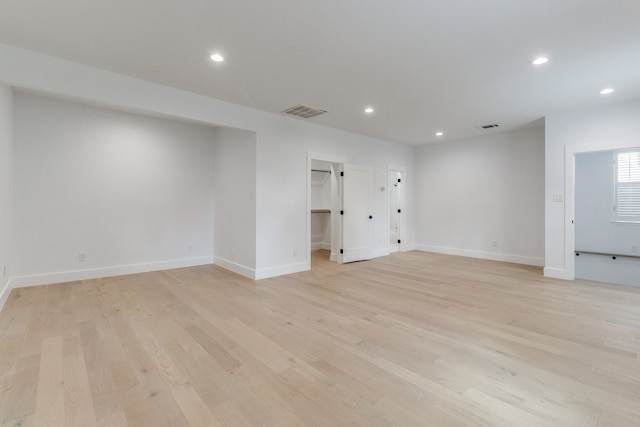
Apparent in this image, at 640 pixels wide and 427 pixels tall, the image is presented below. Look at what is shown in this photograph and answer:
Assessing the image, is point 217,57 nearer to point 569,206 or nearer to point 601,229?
point 569,206

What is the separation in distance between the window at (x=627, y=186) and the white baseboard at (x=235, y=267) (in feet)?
25.0

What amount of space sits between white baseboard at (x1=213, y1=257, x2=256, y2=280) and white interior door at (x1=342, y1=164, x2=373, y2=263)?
82.9 inches

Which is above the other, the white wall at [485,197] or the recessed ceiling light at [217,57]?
the recessed ceiling light at [217,57]

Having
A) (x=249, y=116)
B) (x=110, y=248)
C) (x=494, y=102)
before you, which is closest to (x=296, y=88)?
(x=249, y=116)

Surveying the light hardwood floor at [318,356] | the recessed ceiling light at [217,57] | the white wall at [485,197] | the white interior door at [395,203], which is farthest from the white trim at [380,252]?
the recessed ceiling light at [217,57]

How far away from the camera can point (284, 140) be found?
5219mm

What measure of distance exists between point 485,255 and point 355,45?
18.9ft

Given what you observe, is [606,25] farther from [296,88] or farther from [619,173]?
[619,173]

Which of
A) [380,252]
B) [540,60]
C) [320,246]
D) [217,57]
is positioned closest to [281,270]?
[380,252]

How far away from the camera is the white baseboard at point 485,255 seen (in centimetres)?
606

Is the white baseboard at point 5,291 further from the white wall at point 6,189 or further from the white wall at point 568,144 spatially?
the white wall at point 568,144

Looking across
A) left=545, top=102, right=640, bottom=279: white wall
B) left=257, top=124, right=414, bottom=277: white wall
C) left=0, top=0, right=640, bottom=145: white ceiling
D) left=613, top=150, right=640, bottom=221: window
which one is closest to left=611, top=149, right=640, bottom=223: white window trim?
left=613, top=150, right=640, bottom=221: window

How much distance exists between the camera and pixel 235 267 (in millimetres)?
5316

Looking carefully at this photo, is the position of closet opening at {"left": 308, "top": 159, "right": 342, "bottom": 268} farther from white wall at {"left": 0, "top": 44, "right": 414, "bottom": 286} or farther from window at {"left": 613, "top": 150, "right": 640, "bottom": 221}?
window at {"left": 613, "top": 150, "right": 640, "bottom": 221}
